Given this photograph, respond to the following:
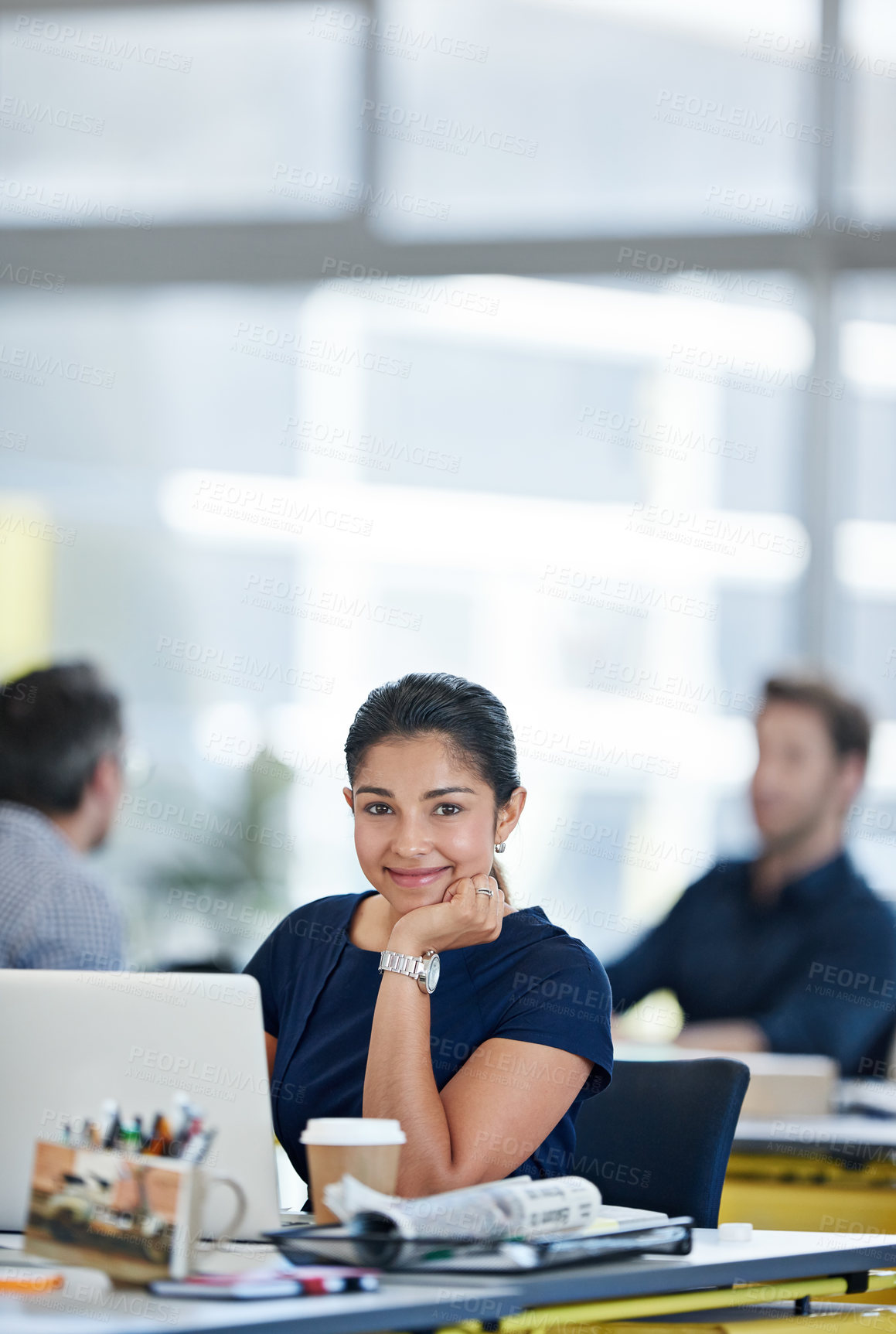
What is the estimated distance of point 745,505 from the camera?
4777 mm

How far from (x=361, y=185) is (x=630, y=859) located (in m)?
2.31

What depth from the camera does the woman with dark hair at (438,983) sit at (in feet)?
5.74

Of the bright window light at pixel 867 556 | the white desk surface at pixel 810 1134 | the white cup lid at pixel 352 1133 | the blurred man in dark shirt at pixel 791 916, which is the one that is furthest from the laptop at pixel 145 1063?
the bright window light at pixel 867 556

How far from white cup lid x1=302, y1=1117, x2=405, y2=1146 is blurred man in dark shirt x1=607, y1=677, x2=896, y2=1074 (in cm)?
230

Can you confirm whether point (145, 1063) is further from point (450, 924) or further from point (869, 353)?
point (869, 353)

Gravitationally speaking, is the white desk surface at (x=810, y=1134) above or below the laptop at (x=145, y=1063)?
below

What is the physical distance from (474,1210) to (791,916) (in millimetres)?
2541

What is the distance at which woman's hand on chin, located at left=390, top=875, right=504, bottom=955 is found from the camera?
1.85 metres

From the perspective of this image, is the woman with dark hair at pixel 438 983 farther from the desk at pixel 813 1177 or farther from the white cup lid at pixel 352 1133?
the desk at pixel 813 1177

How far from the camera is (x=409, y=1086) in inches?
68.5

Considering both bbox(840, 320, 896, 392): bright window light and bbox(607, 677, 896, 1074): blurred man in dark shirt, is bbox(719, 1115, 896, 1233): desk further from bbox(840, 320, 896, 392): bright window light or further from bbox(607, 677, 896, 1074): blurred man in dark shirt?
bbox(840, 320, 896, 392): bright window light

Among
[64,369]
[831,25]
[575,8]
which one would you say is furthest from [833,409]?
[64,369]

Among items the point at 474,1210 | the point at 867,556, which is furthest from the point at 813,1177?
the point at 867,556

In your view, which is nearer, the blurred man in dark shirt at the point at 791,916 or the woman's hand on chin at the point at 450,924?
the woman's hand on chin at the point at 450,924
